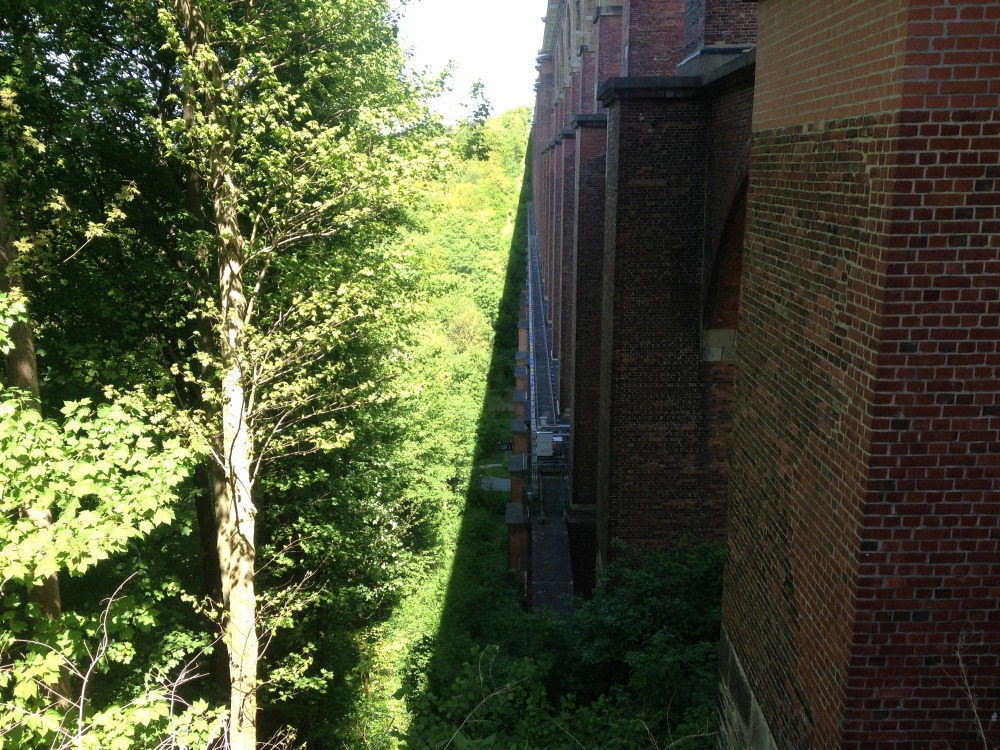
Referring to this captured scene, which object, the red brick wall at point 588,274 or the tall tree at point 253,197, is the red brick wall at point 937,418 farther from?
the red brick wall at point 588,274

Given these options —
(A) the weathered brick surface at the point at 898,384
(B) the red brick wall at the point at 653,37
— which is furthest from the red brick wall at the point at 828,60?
(B) the red brick wall at the point at 653,37

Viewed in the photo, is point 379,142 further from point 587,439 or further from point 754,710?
point 587,439

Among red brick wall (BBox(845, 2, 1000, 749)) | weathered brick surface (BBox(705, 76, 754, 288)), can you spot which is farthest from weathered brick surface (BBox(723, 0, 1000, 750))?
weathered brick surface (BBox(705, 76, 754, 288))

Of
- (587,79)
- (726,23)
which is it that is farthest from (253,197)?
(587,79)

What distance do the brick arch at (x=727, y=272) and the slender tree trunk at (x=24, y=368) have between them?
777 centimetres

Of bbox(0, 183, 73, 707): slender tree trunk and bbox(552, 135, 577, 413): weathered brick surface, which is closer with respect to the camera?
bbox(0, 183, 73, 707): slender tree trunk

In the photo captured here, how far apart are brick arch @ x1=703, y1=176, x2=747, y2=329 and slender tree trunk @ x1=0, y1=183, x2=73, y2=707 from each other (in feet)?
25.5

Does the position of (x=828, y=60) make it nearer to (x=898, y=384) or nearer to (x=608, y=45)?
(x=898, y=384)

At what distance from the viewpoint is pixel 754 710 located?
19.5 feet

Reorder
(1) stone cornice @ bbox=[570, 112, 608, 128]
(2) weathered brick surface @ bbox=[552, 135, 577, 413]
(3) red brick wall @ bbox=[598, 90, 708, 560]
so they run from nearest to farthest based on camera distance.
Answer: (3) red brick wall @ bbox=[598, 90, 708, 560]
(1) stone cornice @ bbox=[570, 112, 608, 128]
(2) weathered brick surface @ bbox=[552, 135, 577, 413]

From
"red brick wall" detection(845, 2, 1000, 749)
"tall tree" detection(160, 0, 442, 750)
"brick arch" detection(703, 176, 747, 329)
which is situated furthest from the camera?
"brick arch" detection(703, 176, 747, 329)

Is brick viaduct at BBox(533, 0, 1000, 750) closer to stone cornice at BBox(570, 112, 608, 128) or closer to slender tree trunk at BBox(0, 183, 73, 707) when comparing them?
slender tree trunk at BBox(0, 183, 73, 707)

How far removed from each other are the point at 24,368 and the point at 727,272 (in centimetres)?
842

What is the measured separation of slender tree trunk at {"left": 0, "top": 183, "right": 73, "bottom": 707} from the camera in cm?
749
